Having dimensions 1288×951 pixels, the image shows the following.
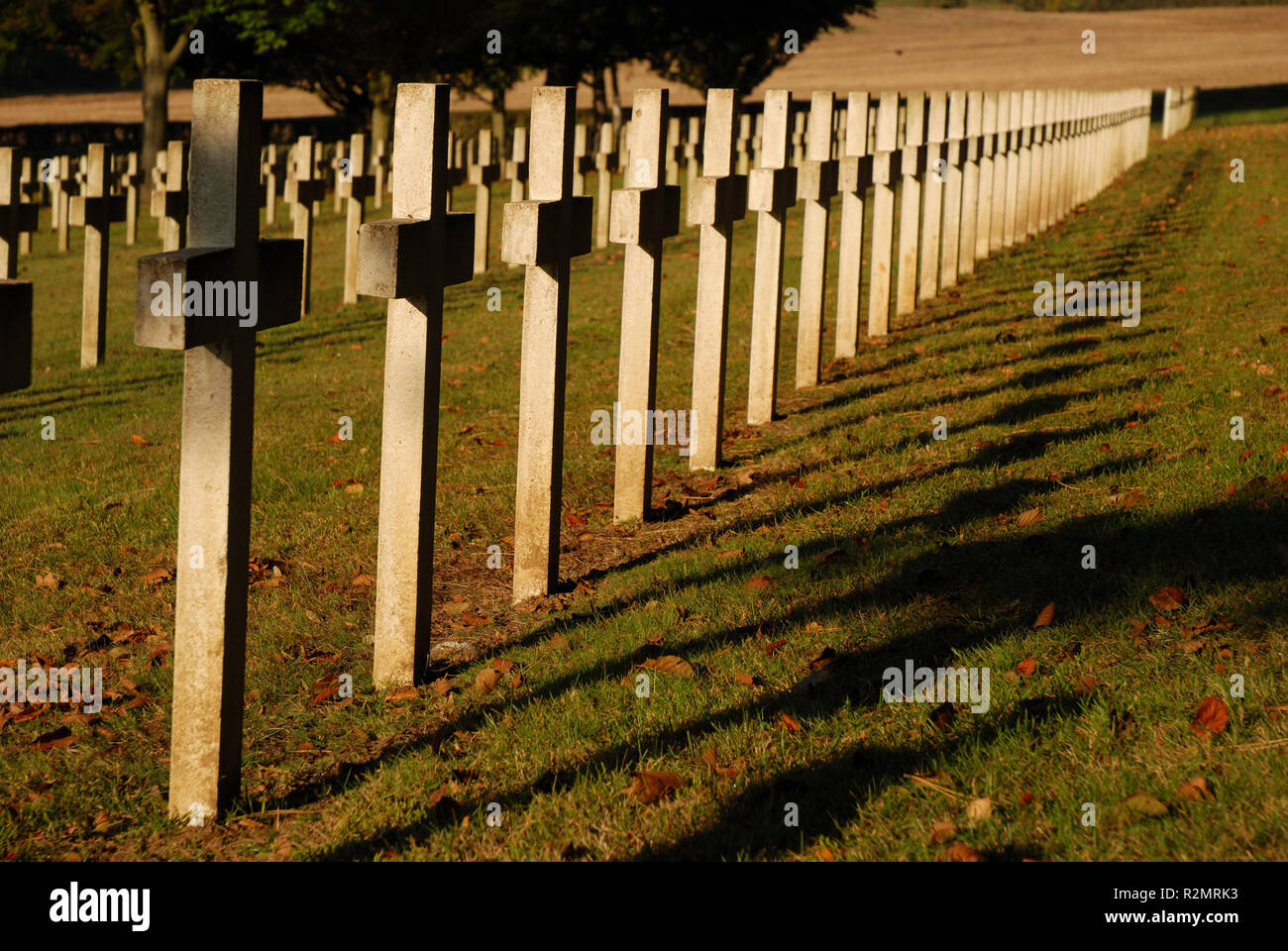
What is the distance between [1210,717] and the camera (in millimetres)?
3734

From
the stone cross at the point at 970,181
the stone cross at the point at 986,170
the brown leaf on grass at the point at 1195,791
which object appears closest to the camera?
the brown leaf on grass at the point at 1195,791

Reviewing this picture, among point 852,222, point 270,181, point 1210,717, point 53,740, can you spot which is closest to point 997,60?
point 270,181

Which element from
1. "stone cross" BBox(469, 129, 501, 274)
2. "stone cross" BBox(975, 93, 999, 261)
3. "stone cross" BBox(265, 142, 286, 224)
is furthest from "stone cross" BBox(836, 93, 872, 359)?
"stone cross" BBox(265, 142, 286, 224)

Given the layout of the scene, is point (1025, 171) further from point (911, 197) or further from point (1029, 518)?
point (1029, 518)

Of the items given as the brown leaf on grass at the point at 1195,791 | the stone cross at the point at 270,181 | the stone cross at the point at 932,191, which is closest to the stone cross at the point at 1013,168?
the stone cross at the point at 932,191

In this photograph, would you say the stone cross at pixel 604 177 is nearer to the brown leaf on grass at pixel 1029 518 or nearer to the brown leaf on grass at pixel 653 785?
the brown leaf on grass at pixel 1029 518

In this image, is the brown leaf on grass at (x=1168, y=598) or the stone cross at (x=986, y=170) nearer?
the brown leaf on grass at (x=1168, y=598)

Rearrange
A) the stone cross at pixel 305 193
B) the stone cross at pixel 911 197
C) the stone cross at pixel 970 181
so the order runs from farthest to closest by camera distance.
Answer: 1. the stone cross at pixel 305 193
2. the stone cross at pixel 970 181
3. the stone cross at pixel 911 197

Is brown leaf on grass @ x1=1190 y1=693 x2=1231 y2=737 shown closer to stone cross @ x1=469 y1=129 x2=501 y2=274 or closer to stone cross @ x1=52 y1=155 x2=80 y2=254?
stone cross @ x1=469 y1=129 x2=501 y2=274

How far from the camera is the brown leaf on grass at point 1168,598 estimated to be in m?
4.54

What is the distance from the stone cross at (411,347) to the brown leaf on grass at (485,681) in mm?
221

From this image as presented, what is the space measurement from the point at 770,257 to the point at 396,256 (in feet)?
14.2
